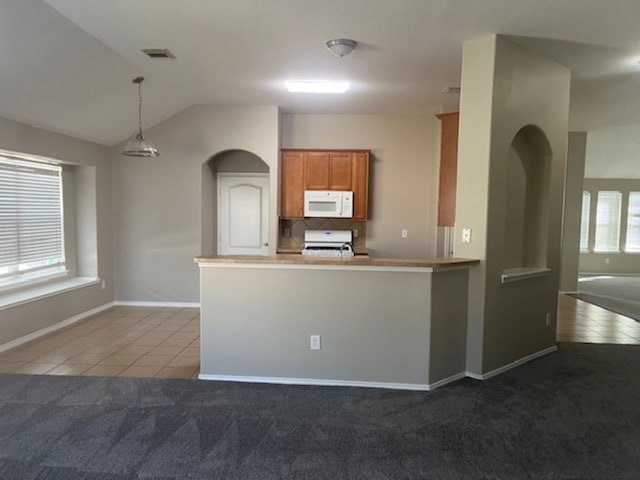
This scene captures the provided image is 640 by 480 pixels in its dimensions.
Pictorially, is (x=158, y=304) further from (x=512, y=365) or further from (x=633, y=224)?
(x=633, y=224)

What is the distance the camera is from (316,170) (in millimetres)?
Answer: 5590

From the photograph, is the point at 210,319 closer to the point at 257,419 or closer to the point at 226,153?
the point at 257,419

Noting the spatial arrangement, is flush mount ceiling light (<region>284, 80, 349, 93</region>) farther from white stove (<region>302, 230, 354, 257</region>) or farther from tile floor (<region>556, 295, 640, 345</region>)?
tile floor (<region>556, 295, 640, 345</region>)

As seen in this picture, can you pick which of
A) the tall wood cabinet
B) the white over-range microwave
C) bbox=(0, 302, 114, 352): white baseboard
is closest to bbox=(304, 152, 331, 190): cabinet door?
the tall wood cabinet

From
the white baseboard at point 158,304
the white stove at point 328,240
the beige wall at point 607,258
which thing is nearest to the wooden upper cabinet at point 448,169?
the white stove at point 328,240

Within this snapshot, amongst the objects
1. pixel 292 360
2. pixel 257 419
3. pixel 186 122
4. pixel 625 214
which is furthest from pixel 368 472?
pixel 625 214

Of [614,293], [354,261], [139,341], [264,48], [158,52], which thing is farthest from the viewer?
[614,293]

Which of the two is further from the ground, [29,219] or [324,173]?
[324,173]

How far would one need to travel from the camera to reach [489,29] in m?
3.04

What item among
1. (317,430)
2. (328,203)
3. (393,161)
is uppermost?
(393,161)

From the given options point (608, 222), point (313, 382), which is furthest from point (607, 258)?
point (313, 382)

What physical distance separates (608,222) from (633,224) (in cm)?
61

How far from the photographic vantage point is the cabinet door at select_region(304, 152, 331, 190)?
18.3 ft

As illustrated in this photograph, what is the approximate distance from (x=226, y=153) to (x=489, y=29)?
4.05 m
